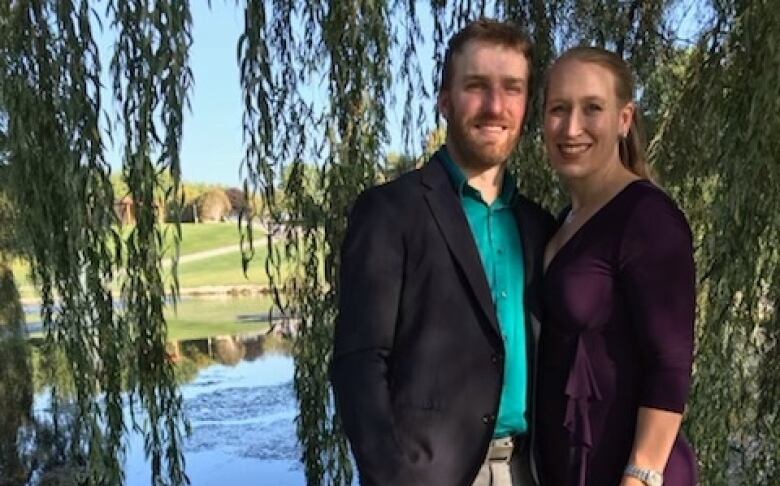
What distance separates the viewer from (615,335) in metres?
1.08

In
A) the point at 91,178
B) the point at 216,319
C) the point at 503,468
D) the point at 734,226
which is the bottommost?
the point at 216,319

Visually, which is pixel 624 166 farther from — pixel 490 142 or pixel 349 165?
pixel 349 165

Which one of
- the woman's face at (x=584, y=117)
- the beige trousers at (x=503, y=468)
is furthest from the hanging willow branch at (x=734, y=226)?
the beige trousers at (x=503, y=468)

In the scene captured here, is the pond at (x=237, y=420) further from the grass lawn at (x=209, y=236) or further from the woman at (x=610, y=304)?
the woman at (x=610, y=304)

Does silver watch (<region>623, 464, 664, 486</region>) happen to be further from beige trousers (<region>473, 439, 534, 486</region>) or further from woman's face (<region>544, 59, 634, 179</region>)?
woman's face (<region>544, 59, 634, 179</region>)

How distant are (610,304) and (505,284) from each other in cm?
13

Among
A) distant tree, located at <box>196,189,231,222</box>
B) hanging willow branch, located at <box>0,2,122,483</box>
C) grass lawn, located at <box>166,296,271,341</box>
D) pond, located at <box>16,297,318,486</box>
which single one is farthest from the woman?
grass lawn, located at <box>166,296,271,341</box>

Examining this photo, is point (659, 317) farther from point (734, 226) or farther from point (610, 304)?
point (734, 226)

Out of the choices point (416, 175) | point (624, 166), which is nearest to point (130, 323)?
point (416, 175)

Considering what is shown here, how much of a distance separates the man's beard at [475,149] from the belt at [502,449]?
0.34 m

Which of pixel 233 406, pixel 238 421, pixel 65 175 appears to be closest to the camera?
pixel 65 175

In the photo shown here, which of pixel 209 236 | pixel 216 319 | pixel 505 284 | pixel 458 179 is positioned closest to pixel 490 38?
pixel 458 179

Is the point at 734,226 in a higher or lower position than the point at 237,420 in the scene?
higher

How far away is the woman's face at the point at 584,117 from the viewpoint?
44.4 inches
